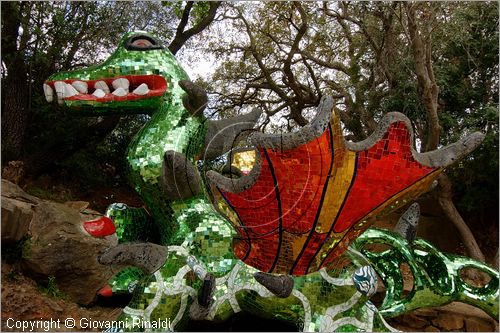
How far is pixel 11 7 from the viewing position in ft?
19.7

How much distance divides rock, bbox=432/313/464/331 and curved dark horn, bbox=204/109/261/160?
262 cm

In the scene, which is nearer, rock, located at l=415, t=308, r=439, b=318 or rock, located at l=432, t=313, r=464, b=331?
rock, located at l=432, t=313, r=464, b=331

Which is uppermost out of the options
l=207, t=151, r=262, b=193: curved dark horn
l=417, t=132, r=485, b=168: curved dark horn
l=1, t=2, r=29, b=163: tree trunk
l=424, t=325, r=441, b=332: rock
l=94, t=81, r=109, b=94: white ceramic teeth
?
l=1, t=2, r=29, b=163: tree trunk

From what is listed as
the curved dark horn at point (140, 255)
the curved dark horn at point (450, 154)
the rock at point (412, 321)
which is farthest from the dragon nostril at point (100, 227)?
the rock at point (412, 321)

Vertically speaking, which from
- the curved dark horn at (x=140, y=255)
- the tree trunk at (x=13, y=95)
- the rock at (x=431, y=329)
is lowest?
the rock at (x=431, y=329)

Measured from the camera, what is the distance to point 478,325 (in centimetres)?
454

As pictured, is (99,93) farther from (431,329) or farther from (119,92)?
(431,329)

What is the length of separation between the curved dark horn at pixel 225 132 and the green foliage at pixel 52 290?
2.24 m

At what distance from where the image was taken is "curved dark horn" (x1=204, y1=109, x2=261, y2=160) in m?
3.33

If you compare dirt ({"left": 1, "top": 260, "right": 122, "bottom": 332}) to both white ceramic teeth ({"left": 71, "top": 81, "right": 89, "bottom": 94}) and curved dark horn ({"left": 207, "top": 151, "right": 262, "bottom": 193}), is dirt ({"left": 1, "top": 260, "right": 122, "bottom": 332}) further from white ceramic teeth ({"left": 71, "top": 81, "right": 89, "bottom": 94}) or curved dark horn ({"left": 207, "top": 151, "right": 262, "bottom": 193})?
curved dark horn ({"left": 207, "top": 151, "right": 262, "bottom": 193})

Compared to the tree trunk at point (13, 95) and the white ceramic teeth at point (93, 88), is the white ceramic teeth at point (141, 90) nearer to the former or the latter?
the white ceramic teeth at point (93, 88)

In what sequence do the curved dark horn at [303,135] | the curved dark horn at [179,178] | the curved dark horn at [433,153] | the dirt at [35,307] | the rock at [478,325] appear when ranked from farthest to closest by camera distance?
the rock at [478,325]
the dirt at [35,307]
the curved dark horn at [179,178]
the curved dark horn at [433,153]
the curved dark horn at [303,135]

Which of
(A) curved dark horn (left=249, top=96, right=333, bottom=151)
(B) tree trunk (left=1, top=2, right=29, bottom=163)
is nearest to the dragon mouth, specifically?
(A) curved dark horn (left=249, top=96, right=333, bottom=151)

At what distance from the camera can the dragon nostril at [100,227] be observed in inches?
120
